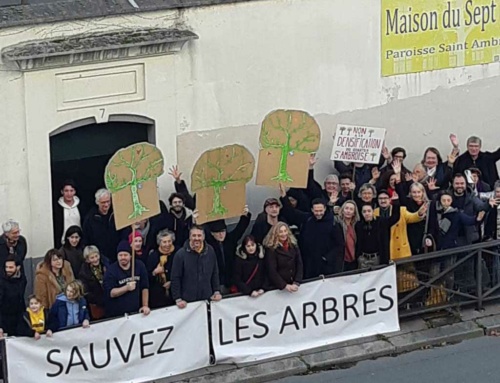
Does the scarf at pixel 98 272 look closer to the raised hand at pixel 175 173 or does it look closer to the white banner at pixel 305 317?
the white banner at pixel 305 317

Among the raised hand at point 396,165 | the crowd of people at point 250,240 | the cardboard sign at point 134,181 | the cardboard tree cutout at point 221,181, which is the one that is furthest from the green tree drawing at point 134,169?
the raised hand at point 396,165

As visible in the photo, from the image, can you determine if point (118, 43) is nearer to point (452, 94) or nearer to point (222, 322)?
point (222, 322)

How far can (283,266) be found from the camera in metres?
14.4

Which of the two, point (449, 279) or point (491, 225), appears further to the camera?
point (491, 225)

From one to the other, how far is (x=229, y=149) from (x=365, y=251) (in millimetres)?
1886

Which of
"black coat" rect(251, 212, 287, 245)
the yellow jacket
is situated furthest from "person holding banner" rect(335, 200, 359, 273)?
"black coat" rect(251, 212, 287, 245)

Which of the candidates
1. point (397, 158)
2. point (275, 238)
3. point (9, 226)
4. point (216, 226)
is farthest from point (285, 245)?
point (9, 226)

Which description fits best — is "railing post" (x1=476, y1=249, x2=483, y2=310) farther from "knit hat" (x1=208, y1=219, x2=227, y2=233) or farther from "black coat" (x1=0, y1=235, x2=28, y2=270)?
"black coat" (x1=0, y1=235, x2=28, y2=270)

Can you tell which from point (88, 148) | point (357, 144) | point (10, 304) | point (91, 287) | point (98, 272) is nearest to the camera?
point (10, 304)

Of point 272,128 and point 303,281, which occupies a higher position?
point 272,128

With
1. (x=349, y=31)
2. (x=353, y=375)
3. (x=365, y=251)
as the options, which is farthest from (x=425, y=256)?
(x=349, y=31)

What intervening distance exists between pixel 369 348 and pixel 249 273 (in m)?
1.64

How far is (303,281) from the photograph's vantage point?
14.4 m

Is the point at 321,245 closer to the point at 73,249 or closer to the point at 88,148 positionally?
the point at 73,249
